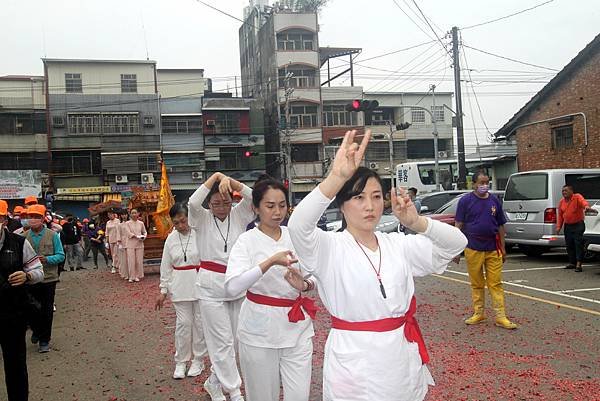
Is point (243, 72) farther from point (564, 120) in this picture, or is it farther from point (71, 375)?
point (71, 375)

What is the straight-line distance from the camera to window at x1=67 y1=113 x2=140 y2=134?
4072cm

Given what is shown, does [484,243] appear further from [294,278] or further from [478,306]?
[294,278]

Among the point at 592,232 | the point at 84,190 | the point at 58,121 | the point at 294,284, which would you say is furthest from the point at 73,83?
the point at 294,284

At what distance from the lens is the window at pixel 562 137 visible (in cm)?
2053

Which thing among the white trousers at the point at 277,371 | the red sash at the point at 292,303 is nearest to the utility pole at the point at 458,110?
the red sash at the point at 292,303

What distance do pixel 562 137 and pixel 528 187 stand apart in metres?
9.30

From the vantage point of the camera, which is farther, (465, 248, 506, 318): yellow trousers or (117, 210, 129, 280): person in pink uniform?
(117, 210, 129, 280): person in pink uniform

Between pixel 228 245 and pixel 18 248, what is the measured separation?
1792 millimetres

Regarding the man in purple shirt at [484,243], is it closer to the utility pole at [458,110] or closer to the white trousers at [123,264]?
the white trousers at [123,264]

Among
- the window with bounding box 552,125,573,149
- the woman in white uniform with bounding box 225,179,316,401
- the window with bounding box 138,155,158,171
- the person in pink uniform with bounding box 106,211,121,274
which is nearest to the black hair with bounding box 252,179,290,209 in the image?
the woman in white uniform with bounding box 225,179,316,401

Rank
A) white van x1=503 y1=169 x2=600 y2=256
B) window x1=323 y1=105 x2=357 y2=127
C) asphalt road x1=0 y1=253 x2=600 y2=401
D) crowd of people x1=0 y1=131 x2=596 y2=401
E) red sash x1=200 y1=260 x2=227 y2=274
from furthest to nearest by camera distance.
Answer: window x1=323 y1=105 x2=357 y2=127
white van x1=503 y1=169 x2=600 y2=256
asphalt road x1=0 y1=253 x2=600 y2=401
red sash x1=200 y1=260 x2=227 y2=274
crowd of people x1=0 y1=131 x2=596 y2=401

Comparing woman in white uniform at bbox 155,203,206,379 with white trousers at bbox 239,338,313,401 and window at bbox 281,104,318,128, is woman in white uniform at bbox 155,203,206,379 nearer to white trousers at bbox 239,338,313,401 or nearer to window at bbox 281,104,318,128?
white trousers at bbox 239,338,313,401

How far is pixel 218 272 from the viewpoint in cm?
477

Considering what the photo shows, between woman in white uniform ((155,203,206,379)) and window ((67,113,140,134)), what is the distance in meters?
37.3
